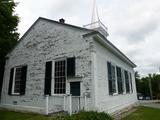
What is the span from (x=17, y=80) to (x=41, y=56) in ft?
10.4

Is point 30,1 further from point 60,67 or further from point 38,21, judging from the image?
point 60,67

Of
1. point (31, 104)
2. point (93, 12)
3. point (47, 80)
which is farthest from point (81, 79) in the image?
point (93, 12)

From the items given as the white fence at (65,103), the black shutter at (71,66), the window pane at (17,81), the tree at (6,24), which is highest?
the tree at (6,24)

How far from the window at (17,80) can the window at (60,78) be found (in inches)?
127

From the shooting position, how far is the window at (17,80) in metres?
11.6

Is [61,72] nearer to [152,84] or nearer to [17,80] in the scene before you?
[17,80]

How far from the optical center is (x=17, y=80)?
12281 mm

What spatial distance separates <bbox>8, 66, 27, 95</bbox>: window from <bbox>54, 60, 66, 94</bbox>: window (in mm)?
3220

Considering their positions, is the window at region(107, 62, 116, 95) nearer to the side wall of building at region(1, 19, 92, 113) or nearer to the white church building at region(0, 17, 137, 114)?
the white church building at region(0, 17, 137, 114)

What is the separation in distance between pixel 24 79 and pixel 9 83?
1919mm

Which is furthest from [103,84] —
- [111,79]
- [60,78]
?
[60,78]

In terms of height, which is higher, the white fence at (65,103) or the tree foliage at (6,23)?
the tree foliage at (6,23)

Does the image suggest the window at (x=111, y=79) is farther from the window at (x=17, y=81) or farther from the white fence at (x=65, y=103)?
the window at (x=17, y=81)

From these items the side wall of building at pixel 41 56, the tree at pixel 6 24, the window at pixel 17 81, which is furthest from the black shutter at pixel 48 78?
the tree at pixel 6 24
